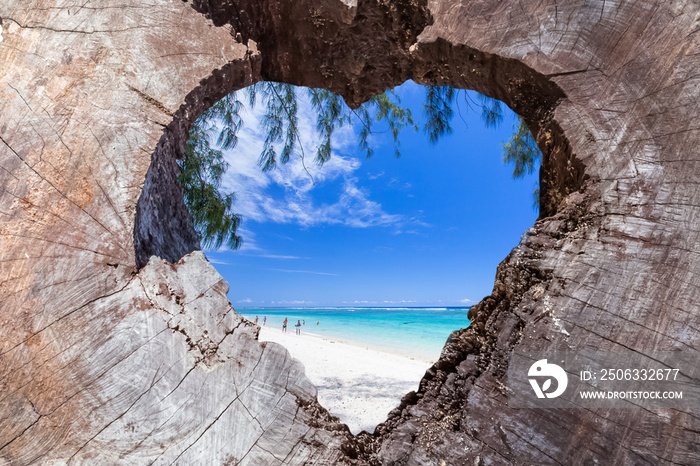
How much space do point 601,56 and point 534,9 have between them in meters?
0.22

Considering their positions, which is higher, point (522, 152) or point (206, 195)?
point (522, 152)

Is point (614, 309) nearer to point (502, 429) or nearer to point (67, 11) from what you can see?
point (502, 429)

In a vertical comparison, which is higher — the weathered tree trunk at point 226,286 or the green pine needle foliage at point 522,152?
the green pine needle foliage at point 522,152

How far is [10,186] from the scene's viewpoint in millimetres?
897

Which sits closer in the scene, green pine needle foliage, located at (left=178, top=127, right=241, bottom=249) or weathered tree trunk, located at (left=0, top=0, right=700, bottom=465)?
weathered tree trunk, located at (left=0, top=0, right=700, bottom=465)

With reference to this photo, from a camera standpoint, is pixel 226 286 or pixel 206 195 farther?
pixel 206 195

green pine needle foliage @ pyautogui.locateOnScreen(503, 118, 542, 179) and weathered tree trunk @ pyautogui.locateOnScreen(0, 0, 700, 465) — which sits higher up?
green pine needle foliage @ pyautogui.locateOnScreen(503, 118, 542, 179)

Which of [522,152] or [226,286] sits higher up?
[522,152]

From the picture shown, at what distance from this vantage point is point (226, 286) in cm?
93

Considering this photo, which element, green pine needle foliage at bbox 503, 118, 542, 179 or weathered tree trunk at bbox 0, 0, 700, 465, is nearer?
weathered tree trunk at bbox 0, 0, 700, 465

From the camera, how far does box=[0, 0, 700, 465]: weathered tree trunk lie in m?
0.75

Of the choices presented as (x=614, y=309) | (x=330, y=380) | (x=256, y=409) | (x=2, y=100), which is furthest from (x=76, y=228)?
(x=330, y=380)

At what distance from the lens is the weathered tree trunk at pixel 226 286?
75 cm

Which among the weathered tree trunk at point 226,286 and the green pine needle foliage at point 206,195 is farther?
the green pine needle foliage at point 206,195
